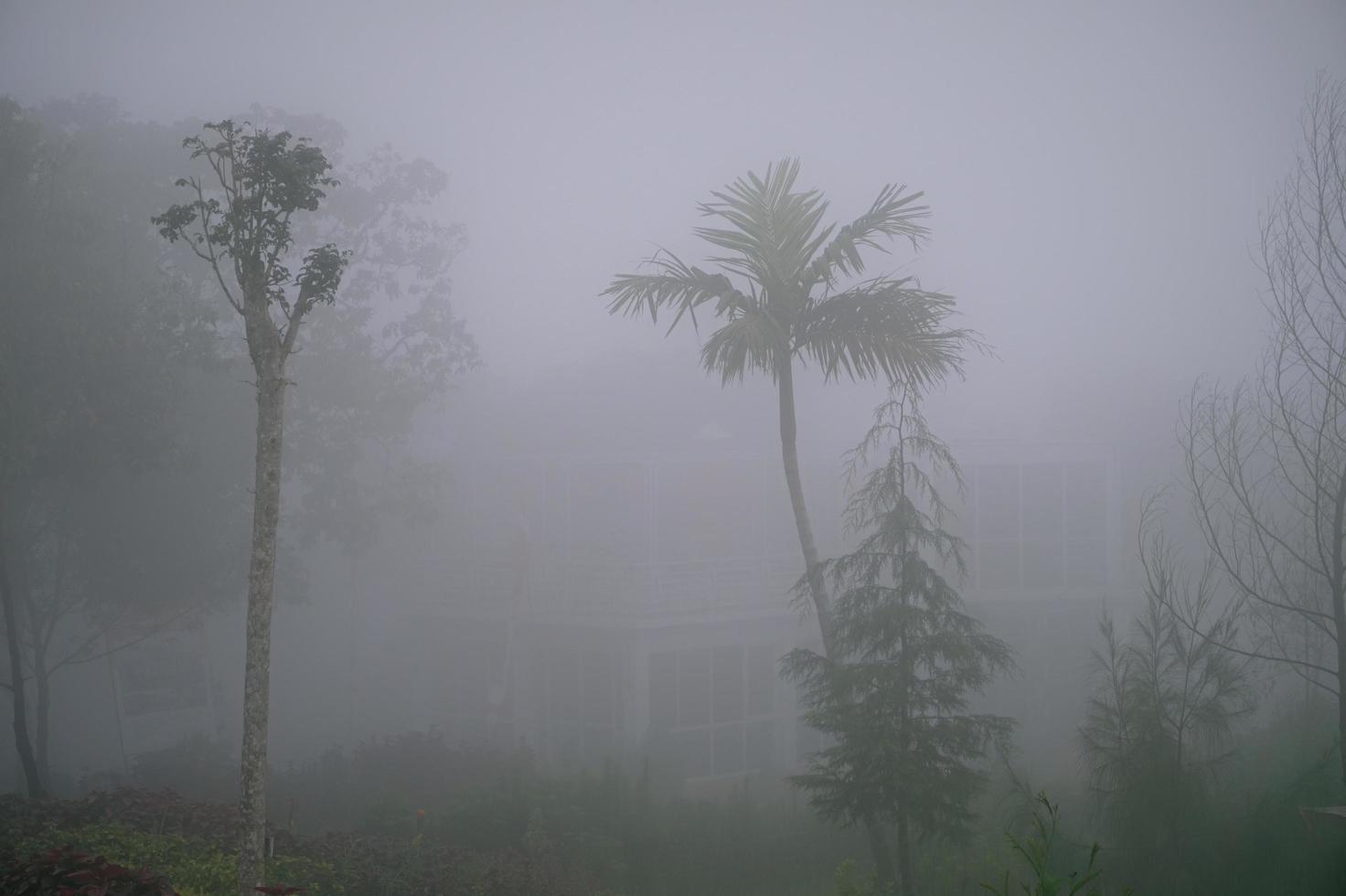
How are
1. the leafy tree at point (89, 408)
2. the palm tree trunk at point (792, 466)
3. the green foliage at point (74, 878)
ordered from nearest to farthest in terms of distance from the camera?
the green foliage at point (74, 878) → the palm tree trunk at point (792, 466) → the leafy tree at point (89, 408)

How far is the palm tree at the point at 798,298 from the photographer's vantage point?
41.1 ft

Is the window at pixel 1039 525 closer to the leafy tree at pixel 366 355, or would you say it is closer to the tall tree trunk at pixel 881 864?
the leafy tree at pixel 366 355

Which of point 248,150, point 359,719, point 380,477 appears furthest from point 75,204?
point 359,719

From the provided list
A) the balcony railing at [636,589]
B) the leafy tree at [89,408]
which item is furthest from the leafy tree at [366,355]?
the leafy tree at [89,408]

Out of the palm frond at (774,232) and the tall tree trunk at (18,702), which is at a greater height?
the palm frond at (774,232)

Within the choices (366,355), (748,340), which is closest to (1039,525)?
(748,340)

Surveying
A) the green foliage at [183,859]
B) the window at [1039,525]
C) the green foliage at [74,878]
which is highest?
the window at [1039,525]

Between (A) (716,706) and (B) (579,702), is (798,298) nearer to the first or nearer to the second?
(A) (716,706)

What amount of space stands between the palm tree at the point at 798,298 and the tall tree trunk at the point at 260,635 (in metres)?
5.40

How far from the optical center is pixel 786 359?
500 inches

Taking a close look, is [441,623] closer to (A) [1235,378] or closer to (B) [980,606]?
(B) [980,606]

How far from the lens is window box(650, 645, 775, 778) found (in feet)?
73.6

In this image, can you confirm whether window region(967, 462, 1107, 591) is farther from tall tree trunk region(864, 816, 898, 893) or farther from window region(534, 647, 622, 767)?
tall tree trunk region(864, 816, 898, 893)

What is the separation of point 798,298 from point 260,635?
7987 millimetres
